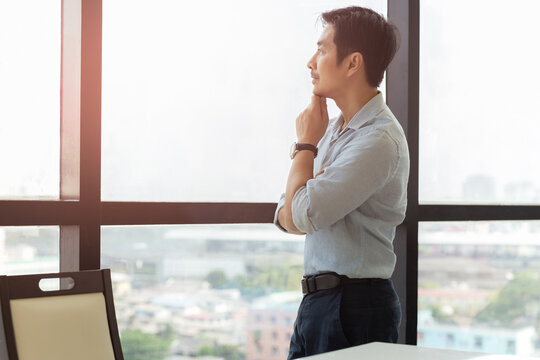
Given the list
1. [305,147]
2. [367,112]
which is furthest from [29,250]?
[367,112]

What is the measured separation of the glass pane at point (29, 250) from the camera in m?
2.14

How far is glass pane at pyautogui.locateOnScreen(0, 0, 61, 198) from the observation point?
2.15 metres

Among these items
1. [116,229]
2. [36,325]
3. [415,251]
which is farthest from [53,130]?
[415,251]

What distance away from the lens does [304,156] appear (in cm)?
212

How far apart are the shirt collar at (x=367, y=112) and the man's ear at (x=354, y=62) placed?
111mm

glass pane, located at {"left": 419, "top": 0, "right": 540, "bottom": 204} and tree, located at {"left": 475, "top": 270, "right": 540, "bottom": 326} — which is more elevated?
glass pane, located at {"left": 419, "top": 0, "right": 540, "bottom": 204}

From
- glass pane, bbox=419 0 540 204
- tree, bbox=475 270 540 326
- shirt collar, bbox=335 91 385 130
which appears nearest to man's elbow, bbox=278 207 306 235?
shirt collar, bbox=335 91 385 130

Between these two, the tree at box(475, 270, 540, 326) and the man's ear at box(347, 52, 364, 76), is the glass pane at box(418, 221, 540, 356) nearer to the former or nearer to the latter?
the tree at box(475, 270, 540, 326)

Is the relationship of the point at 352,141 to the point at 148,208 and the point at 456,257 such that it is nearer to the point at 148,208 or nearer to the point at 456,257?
the point at 148,208

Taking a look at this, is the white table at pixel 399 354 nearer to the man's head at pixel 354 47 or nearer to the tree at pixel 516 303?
the man's head at pixel 354 47

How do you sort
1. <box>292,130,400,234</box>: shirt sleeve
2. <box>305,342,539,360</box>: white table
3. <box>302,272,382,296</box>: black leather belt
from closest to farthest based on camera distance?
<box>305,342,539,360</box>: white table < <box>292,130,400,234</box>: shirt sleeve < <box>302,272,382,296</box>: black leather belt

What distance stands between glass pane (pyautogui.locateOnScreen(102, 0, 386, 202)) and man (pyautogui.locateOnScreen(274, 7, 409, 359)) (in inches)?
18.8

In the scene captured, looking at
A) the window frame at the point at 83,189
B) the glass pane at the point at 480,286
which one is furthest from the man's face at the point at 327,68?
the glass pane at the point at 480,286

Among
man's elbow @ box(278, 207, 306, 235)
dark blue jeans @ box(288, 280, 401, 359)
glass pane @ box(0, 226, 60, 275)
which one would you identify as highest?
man's elbow @ box(278, 207, 306, 235)
